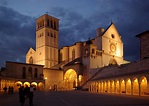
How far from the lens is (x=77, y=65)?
65562mm

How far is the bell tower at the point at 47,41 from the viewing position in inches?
3352

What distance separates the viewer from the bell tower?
85137 millimetres

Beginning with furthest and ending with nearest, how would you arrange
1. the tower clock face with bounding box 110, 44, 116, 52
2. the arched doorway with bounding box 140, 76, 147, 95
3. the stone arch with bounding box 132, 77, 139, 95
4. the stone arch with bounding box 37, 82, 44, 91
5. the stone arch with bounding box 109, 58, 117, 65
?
1. the tower clock face with bounding box 110, 44, 116, 52
2. the stone arch with bounding box 109, 58, 117, 65
3. the stone arch with bounding box 37, 82, 44, 91
4. the stone arch with bounding box 132, 77, 139, 95
5. the arched doorway with bounding box 140, 76, 147, 95

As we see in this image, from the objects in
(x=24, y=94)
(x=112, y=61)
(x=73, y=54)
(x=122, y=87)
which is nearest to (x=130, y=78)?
(x=122, y=87)

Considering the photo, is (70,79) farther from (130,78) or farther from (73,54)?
(130,78)

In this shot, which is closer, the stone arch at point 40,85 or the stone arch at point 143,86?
the stone arch at point 143,86

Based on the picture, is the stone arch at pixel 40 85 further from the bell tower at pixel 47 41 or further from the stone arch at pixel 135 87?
the stone arch at pixel 135 87

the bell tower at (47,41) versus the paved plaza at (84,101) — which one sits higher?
the bell tower at (47,41)

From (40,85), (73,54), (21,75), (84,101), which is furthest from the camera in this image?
(73,54)

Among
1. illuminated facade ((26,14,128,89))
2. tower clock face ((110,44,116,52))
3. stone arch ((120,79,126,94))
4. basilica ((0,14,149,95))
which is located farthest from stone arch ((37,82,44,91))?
stone arch ((120,79,126,94))

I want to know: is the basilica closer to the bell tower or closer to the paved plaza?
the bell tower

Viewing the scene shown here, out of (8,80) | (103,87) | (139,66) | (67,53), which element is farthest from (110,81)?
(67,53)

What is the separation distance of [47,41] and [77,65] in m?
25.2

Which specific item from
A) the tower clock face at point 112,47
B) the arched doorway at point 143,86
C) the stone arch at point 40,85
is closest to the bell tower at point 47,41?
the stone arch at point 40,85
